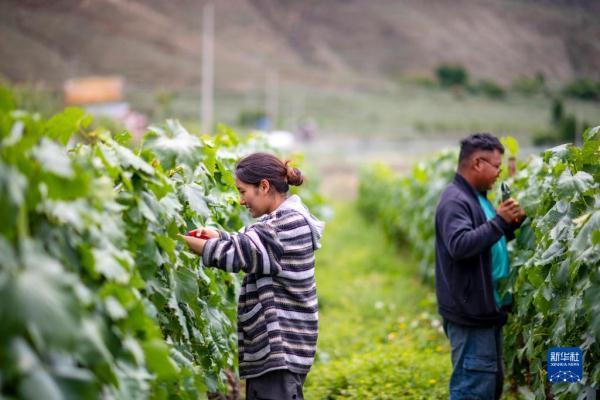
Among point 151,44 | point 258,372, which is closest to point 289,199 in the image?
point 258,372

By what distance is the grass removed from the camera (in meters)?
5.90

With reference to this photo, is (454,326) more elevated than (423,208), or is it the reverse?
(423,208)

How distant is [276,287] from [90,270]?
133 cm

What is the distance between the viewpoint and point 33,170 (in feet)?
6.85

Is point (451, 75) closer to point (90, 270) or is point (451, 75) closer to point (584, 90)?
point (584, 90)

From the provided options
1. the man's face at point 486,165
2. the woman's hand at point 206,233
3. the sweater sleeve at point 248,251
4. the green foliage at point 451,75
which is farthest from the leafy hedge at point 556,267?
the green foliage at point 451,75

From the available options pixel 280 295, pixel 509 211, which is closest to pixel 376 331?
pixel 509 211

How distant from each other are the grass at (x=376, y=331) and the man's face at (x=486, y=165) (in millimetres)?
1681

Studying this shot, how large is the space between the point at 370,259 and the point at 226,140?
8041 mm

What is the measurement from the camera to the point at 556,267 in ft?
12.5

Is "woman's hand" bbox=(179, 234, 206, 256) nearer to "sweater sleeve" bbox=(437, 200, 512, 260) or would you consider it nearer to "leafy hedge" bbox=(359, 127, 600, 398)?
"leafy hedge" bbox=(359, 127, 600, 398)

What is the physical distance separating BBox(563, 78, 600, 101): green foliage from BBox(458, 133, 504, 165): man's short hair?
90.2 m

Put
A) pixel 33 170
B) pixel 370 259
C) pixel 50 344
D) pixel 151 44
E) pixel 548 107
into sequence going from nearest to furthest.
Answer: pixel 50 344 → pixel 33 170 → pixel 370 259 → pixel 548 107 → pixel 151 44

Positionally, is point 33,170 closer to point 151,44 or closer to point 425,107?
point 425,107
